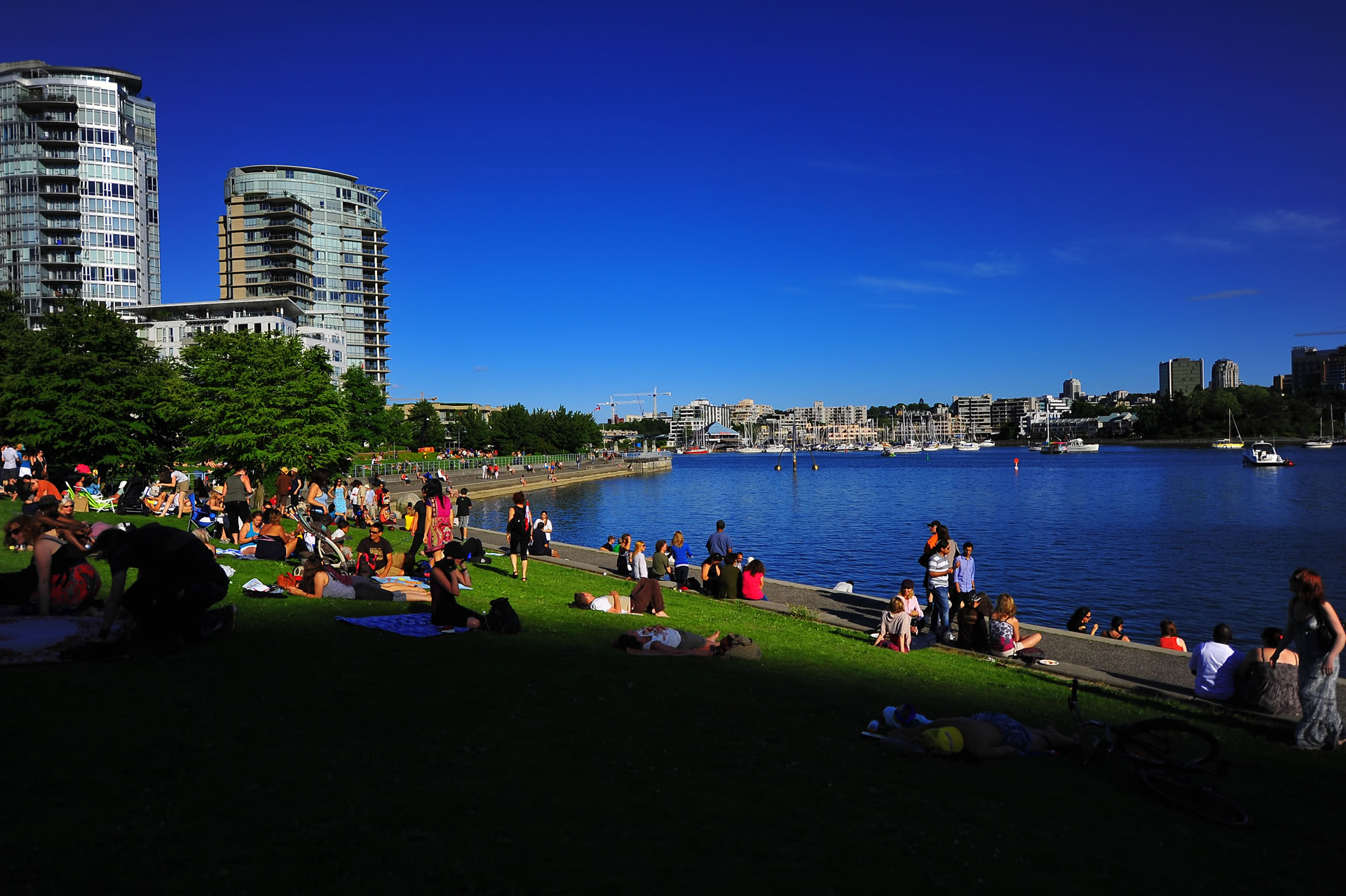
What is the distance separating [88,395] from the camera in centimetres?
2842

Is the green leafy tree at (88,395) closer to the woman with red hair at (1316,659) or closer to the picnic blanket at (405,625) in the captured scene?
the picnic blanket at (405,625)

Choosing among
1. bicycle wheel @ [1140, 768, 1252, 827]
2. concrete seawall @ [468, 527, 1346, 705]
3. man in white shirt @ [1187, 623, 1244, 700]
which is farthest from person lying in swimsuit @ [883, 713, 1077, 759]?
concrete seawall @ [468, 527, 1346, 705]

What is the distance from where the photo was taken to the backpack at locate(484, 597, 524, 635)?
11.2 m

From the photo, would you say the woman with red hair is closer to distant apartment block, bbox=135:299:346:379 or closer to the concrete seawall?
the concrete seawall

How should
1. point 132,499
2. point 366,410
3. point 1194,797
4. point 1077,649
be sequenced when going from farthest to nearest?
1. point 366,410
2. point 132,499
3. point 1077,649
4. point 1194,797

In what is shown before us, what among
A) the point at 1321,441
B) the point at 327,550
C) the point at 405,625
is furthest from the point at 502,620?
the point at 1321,441

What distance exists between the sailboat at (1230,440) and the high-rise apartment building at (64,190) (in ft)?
641

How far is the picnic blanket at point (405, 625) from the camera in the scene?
34.6 ft

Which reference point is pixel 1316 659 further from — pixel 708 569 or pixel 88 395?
pixel 88 395

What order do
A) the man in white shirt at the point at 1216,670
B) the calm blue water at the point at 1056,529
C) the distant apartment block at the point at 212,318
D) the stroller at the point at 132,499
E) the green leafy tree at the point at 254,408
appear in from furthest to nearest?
the distant apartment block at the point at 212,318 < the green leafy tree at the point at 254,408 < the calm blue water at the point at 1056,529 < the stroller at the point at 132,499 < the man in white shirt at the point at 1216,670

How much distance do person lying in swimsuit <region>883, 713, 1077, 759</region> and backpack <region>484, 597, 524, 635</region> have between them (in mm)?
5364

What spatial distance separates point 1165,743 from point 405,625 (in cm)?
866

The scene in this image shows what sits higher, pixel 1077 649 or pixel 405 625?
pixel 405 625

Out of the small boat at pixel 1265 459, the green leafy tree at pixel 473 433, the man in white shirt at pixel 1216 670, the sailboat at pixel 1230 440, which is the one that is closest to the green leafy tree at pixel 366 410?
the green leafy tree at pixel 473 433
